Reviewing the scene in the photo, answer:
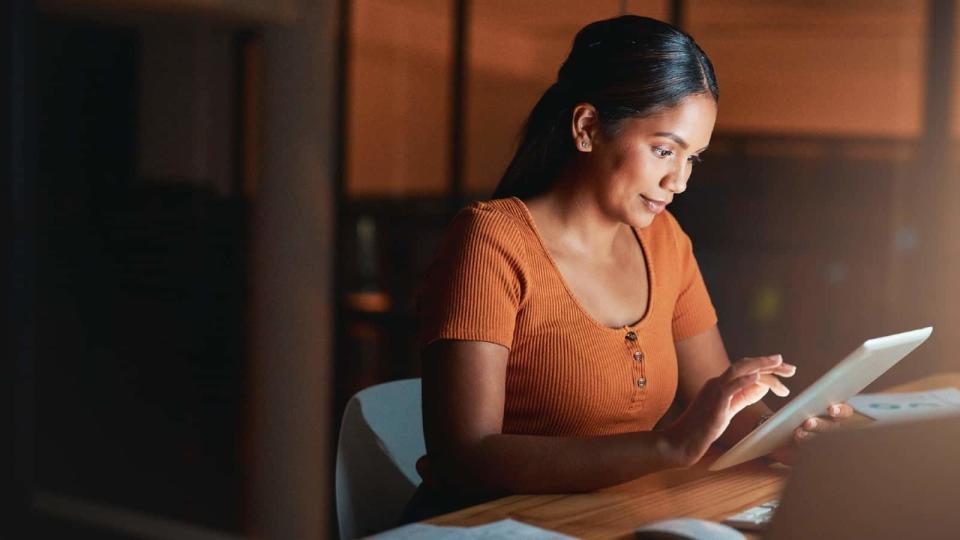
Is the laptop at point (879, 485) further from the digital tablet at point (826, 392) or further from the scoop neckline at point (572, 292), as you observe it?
the scoop neckline at point (572, 292)

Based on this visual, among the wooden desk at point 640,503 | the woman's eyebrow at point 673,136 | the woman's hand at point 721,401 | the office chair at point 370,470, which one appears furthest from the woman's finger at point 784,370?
the office chair at point 370,470

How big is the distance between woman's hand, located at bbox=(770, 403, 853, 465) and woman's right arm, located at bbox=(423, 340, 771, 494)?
0.29 meters

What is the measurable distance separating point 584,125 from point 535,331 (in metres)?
0.34

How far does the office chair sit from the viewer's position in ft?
5.92

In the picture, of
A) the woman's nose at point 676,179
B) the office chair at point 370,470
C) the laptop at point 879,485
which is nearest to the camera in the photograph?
the laptop at point 879,485

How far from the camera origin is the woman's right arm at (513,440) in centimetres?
135

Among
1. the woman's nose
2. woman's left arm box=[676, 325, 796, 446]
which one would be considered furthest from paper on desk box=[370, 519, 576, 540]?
woman's left arm box=[676, 325, 796, 446]

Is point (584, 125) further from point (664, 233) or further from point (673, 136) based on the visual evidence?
point (664, 233)

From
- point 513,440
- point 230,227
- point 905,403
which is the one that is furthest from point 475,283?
point 230,227

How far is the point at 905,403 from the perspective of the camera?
1959 mm

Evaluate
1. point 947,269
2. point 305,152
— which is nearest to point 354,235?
point 305,152

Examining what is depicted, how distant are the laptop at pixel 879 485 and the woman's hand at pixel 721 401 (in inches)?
17.5

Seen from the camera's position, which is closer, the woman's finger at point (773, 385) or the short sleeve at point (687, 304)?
the woman's finger at point (773, 385)

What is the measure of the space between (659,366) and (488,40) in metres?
2.11
